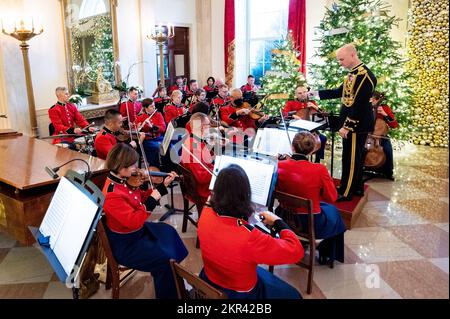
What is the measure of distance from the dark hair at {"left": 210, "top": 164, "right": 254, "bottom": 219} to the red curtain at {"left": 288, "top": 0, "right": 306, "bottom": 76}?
6866mm

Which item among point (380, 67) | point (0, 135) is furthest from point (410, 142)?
point (0, 135)

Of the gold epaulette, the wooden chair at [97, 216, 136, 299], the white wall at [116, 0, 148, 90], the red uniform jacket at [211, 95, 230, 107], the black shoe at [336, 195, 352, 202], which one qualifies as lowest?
the black shoe at [336, 195, 352, 202]

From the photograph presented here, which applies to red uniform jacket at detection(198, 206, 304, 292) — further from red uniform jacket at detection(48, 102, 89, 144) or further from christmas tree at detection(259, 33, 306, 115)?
christmas tree at detection(259, 33, 306, 115)

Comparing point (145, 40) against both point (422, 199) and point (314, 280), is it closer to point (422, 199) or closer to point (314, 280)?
point (422, 199)

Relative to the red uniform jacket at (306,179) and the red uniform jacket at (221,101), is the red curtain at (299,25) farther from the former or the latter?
the red uniform jacket at (306,179)

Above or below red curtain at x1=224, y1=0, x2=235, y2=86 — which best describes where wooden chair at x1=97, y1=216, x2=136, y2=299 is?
below

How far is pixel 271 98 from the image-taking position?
6949 millimetres

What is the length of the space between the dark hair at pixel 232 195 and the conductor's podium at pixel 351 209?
6.67 ft

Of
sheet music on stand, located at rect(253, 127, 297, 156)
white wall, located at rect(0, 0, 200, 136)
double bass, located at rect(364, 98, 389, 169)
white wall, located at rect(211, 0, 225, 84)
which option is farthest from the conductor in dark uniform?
white wall, located at rect(211, 0, 225, 84)

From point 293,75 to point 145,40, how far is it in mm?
2956

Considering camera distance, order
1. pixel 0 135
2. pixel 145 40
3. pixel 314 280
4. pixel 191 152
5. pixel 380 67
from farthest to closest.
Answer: pixel 145 40
pixel 380 67
pixel 0 135
pixel 191 152
pixel 314 280

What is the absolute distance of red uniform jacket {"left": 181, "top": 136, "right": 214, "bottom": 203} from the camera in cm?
321

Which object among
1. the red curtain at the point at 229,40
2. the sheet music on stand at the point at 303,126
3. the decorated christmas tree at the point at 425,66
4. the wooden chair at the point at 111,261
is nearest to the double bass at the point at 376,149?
the sheet music on stand at the point at 303,126

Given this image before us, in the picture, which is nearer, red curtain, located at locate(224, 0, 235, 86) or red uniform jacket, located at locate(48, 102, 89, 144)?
red uniform jacket, located at locate(48, 102, 89, 144)
